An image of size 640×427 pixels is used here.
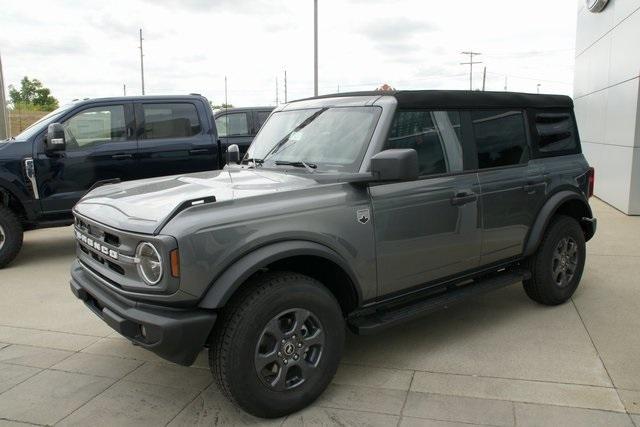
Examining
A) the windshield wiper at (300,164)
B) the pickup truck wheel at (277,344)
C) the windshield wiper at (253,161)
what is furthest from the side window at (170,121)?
the pickup truck wheel at (277,344)

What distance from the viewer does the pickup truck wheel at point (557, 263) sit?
4738 millimetres

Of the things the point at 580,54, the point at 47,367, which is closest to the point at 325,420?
the point at 47,367

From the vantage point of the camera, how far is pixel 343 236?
3.25m

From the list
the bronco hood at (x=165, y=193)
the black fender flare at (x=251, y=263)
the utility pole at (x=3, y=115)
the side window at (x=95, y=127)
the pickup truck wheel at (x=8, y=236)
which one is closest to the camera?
the black fender flare at (x=251, y=263)

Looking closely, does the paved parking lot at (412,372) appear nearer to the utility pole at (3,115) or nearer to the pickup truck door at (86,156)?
the pickup truck door at (86,156)

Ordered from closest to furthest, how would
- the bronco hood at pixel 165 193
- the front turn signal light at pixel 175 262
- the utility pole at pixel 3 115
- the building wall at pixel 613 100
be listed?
the front turn signal light at pixel 175 262, the bronco hood at pixel 165 193, the building wall at pixel 613 100, the utility pole at pixel 3 115

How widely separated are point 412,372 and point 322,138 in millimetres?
1720

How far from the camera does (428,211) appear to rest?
3727mm

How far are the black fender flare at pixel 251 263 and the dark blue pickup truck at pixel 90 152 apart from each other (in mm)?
4006

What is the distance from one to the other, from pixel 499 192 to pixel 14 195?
569 cm

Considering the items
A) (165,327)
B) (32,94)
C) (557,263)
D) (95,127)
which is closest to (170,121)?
(95,127)

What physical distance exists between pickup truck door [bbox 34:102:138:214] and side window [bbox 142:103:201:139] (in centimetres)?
24

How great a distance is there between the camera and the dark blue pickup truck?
6680mm

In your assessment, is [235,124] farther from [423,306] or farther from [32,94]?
[32,94]
